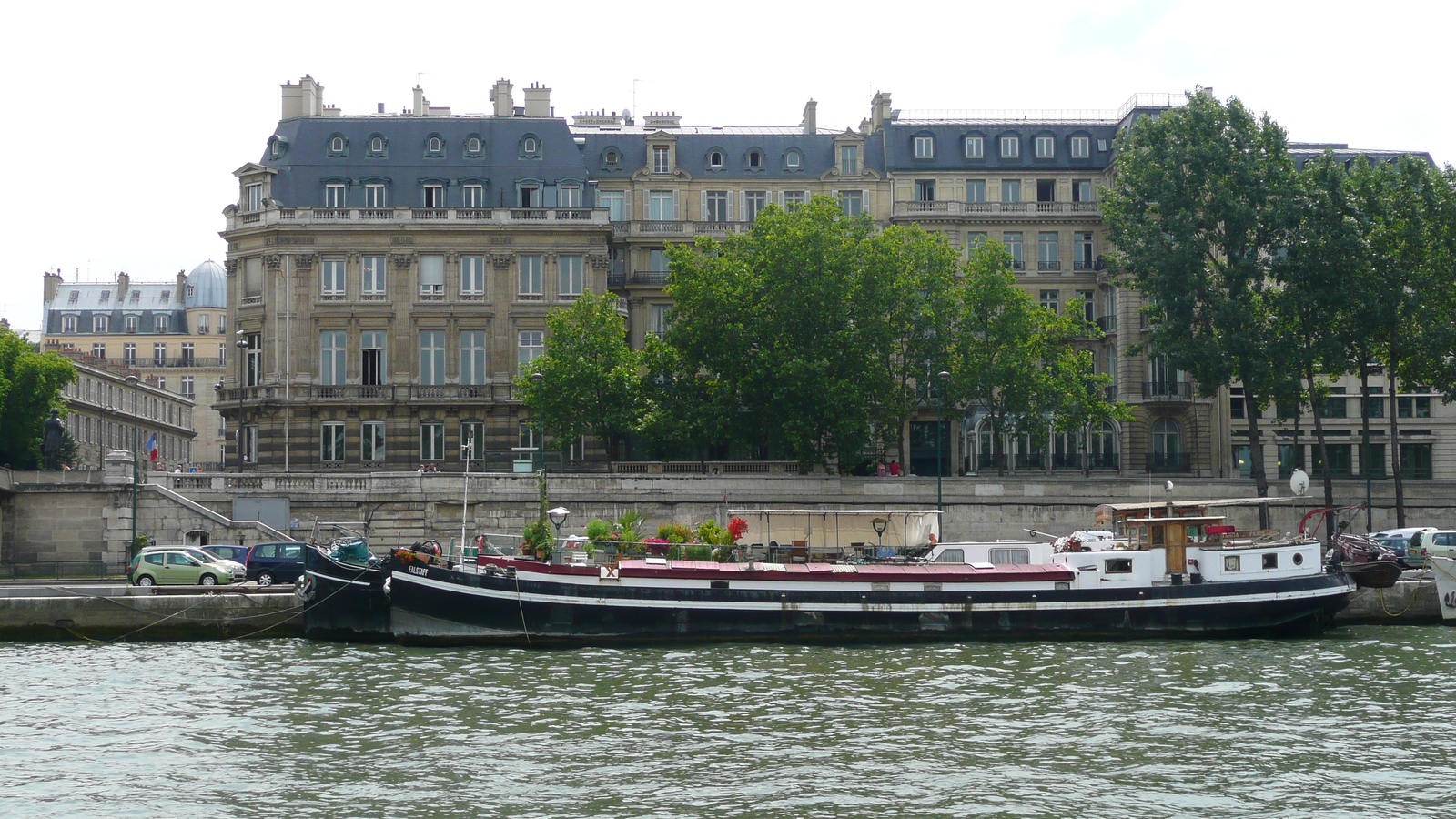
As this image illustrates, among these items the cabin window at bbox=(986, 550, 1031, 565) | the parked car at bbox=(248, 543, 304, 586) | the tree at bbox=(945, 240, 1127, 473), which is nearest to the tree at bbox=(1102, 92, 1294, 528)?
the tree at bbox=(945, 240, 1127, 473)

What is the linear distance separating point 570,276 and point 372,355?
935 cm

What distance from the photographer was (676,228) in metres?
68.8

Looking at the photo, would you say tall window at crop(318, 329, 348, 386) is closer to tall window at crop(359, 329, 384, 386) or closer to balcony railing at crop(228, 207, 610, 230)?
tall window at crop(359, 329, 384, 386)

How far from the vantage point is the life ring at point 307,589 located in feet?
114

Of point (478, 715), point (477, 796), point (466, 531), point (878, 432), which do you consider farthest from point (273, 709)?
point (878, 432)

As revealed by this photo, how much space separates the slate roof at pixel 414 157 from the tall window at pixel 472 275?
2885mm

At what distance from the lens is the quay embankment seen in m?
34.4

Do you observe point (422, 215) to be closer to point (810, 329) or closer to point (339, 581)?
point (810, 329)

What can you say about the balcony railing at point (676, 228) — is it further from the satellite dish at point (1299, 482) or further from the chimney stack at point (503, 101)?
the satellite dish at point (1299, 482)

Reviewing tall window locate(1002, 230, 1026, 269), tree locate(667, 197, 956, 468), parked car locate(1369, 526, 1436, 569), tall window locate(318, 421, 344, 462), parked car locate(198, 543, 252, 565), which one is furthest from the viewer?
tall window locate(1002, 230, 1026, 269)

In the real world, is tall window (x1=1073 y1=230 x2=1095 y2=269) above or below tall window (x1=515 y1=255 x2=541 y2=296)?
above

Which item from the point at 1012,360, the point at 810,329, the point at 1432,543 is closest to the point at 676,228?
the point at 810,329

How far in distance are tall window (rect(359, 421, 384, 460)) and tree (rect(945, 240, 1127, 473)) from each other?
2438 cm

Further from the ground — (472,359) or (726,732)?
(472,359)
